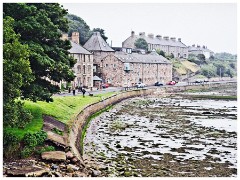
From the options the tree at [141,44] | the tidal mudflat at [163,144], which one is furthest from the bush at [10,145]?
the tree at [141,44]

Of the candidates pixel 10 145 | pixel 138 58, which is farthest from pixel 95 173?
pixel 138 58

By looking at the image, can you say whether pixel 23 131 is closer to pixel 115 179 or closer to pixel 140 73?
pixel 115 179

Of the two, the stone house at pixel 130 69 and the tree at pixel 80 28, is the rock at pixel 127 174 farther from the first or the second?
the tree at pixel 80 28

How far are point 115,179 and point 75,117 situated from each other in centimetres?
1701

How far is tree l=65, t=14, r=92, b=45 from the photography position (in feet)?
415

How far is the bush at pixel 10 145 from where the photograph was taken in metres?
23.7

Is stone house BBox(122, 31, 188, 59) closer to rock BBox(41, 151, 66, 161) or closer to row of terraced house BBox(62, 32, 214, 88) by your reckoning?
row of terraced house BBox(62, 32, 214, 88)

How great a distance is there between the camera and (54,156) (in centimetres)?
2450

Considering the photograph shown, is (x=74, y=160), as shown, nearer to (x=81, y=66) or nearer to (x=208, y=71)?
(x=81, y=66)

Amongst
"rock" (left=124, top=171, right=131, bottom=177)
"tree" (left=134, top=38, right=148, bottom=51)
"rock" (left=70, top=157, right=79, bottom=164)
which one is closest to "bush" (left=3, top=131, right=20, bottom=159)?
"rock" (left=70, top=157, right=79, bottom=164)

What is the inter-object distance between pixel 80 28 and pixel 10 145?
4355 inches

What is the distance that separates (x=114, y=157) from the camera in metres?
28.5

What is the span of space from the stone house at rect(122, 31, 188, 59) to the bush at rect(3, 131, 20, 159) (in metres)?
135

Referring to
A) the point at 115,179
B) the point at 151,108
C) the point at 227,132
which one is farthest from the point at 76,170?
the point at 151,108
